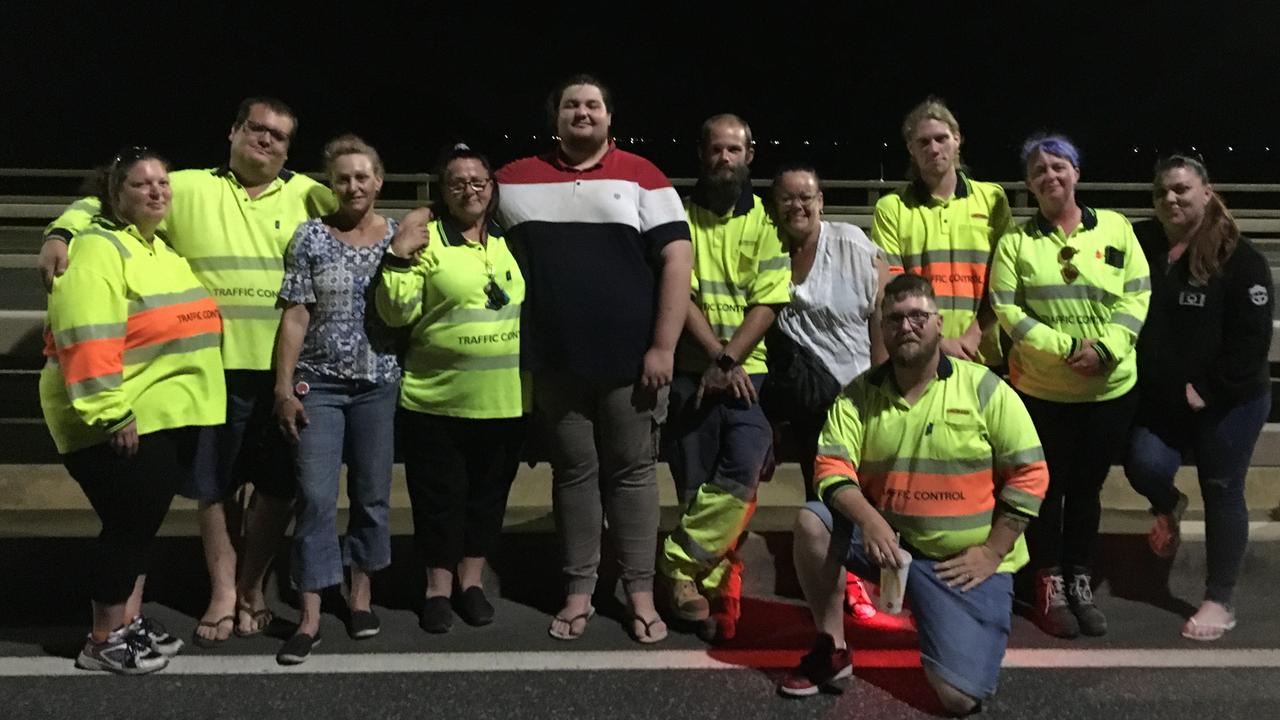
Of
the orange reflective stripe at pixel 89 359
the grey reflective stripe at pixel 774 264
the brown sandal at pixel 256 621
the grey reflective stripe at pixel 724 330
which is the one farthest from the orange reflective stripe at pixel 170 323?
the grey reflective stripe at pixel 774 264

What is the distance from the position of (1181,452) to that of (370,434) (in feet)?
9.77

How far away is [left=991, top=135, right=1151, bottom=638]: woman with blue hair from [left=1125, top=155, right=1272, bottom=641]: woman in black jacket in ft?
0.40

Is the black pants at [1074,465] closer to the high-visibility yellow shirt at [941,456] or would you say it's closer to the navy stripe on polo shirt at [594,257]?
the high-visibility yellow shirt at [941,456]

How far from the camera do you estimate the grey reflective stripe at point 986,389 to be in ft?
10.2

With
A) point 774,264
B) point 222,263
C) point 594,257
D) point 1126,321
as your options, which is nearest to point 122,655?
point 222,263

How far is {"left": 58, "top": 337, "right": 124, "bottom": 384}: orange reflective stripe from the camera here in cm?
307

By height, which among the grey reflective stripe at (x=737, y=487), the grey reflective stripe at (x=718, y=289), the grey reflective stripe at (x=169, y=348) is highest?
the grey reflective stripe at (x=718, y=289)

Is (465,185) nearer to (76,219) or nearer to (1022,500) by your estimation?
(76,219)

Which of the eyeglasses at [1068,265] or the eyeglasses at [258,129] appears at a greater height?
the eyeglasses at [258,129]

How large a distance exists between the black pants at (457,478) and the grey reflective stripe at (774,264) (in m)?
1.04

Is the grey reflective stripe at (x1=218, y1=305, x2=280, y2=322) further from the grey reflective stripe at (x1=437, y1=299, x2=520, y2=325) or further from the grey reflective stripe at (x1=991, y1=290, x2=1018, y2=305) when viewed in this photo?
the grey reflective stripe at (x1=991, y1=290, x2=1018, y2=305)

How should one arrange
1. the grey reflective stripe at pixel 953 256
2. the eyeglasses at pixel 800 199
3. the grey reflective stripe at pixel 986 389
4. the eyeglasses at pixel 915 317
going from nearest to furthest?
the eyeglasses at pixel 915 317
the grey reflective stripe at pixel 986 389
the eyeglasses at pixel 800 199
the grey reflective stripe at pixel 953 256

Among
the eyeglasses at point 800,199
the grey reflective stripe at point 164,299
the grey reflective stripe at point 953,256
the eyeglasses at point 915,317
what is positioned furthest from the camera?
the grey reflective stripe at point 953,256

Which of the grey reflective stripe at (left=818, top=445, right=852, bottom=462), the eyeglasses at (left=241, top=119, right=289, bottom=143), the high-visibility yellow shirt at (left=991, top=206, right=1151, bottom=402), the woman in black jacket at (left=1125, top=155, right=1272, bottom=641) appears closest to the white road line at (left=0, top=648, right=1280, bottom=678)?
the woman in black jacket at (left=1125, top=155, right=1272, bottom=641)
